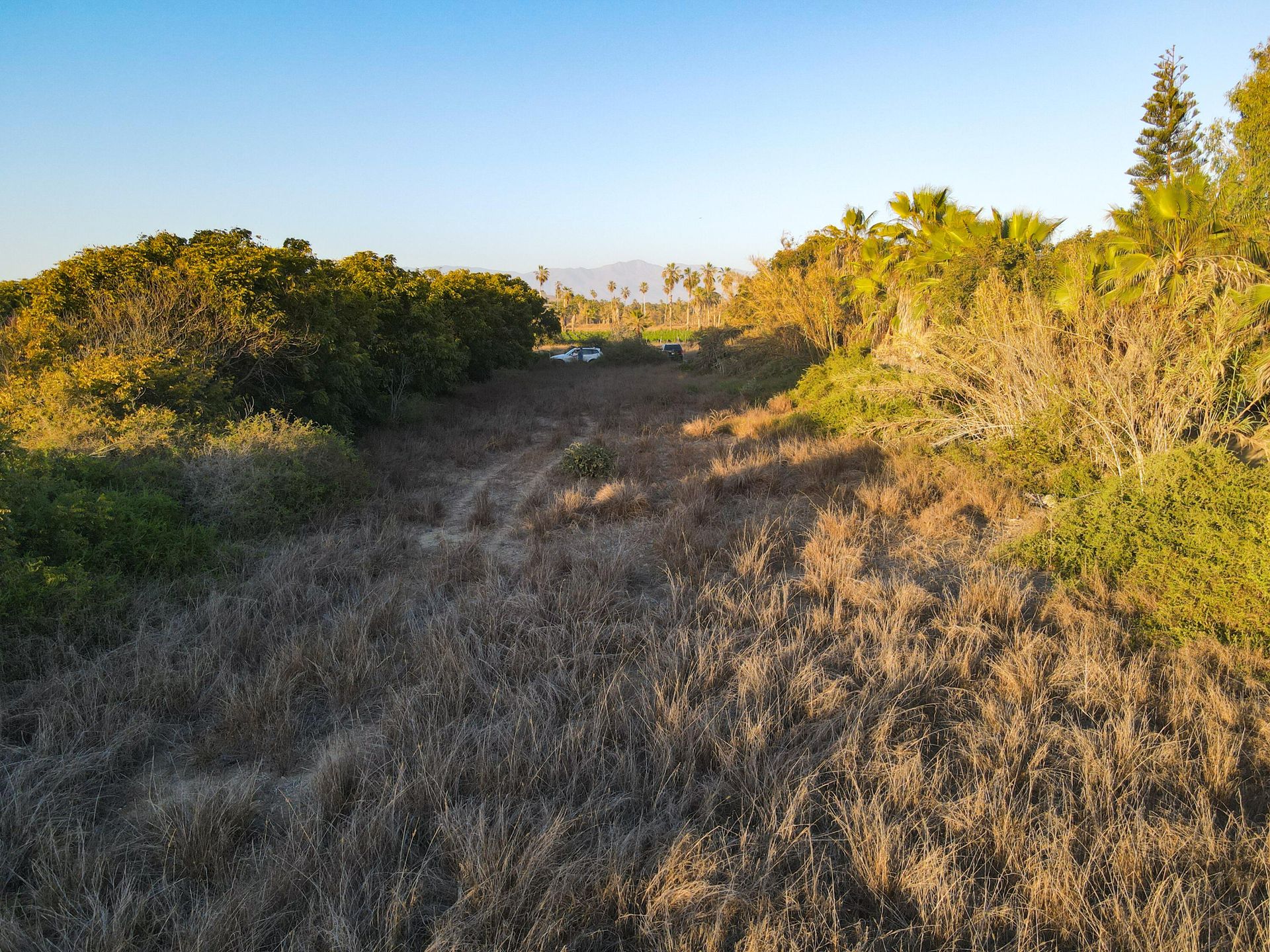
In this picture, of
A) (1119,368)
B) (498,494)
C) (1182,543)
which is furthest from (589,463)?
(1182,543)

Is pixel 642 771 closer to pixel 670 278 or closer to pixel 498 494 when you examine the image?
pixel 498 494

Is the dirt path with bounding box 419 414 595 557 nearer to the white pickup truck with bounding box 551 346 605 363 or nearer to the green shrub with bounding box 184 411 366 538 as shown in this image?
the green shrub with bounding box 184 411 366 538

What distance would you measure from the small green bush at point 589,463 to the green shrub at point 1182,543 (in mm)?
6111

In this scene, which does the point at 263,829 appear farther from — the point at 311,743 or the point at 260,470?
the point at 260,470

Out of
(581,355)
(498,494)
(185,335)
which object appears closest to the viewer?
(185,335)

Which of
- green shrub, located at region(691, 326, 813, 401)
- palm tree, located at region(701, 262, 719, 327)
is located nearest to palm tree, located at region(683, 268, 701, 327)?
palm tree, located at region(701, 262, 719, 327)

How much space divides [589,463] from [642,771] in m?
7.37

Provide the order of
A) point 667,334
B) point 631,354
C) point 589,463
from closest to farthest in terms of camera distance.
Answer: point 589,463 → point 631,354 → point 667,334

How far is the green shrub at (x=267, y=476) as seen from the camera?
265 inches

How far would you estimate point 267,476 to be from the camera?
Answer: 7.19 m

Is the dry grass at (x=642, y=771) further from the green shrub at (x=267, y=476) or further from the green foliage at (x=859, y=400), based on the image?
the green foliage at (x=859, y=400)

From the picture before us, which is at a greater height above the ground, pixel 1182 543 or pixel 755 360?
pixel 755 360

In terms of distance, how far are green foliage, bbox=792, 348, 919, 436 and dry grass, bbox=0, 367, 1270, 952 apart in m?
5.61

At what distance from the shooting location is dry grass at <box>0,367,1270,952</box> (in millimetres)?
2291
